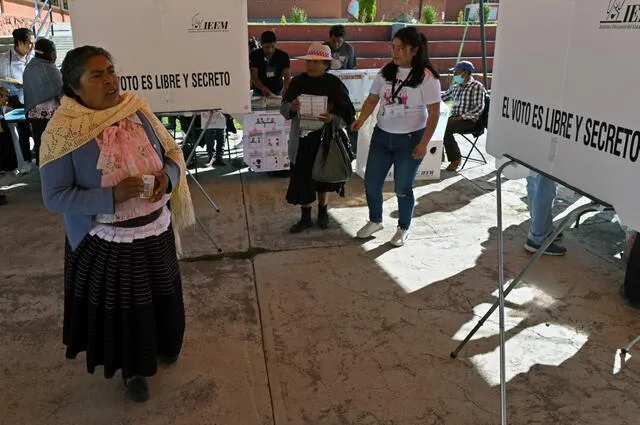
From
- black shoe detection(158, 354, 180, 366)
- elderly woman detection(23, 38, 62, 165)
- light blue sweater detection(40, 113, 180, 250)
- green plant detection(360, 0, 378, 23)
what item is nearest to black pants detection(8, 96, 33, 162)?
elderly woman detection(23, 38, 62, 165)

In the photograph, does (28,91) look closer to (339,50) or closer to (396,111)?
(396,111)

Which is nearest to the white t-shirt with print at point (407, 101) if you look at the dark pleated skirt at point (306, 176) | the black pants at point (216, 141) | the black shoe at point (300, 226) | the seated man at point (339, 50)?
the dark pleated skirt at point (306, 176)

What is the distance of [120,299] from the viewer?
8.64ft

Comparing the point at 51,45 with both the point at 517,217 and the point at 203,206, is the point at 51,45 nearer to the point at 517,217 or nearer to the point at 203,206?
the point at 203,206

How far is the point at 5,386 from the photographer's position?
3.00 m

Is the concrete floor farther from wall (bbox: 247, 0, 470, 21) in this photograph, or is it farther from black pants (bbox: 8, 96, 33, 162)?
wall (bbox: 247, 0, 470, 21)

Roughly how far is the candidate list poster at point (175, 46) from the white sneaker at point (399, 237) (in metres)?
1.74

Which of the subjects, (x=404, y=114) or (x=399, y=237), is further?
(x=399, y=237)

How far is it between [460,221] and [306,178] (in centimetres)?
164

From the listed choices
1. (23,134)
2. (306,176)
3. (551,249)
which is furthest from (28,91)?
(551,249)

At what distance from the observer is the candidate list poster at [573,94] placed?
1944mm

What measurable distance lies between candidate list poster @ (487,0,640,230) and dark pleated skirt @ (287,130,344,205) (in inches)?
88.1

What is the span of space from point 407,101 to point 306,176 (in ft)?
3.82

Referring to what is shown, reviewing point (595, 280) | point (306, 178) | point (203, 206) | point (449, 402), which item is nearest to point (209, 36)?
point (306, 178)
